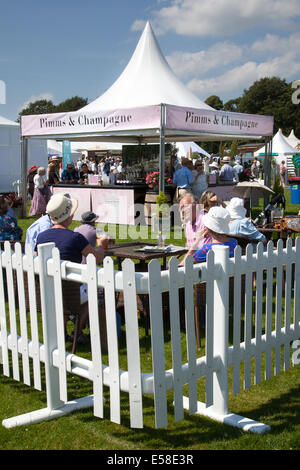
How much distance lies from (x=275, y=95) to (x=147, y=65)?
2540 inches

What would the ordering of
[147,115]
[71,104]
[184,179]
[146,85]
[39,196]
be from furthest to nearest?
[71,104] < [146,85] < [39,196] < [184,179] < [147,115]

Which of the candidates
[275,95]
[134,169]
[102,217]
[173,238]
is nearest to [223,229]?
→ [173,238]

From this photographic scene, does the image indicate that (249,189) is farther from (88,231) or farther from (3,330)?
(3,330)

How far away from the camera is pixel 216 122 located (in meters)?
11.9

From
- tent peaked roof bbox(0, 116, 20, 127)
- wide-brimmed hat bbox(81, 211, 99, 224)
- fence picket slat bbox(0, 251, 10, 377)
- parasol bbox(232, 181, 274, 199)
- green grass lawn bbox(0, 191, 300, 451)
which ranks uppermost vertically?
tent peaked roof bbox(0, 116, 20, 127)

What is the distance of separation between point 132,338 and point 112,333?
0.50 ft

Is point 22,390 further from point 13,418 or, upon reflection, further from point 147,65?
point 147,65

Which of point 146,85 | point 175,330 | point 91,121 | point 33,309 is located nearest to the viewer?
point 175,330

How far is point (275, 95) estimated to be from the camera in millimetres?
74000

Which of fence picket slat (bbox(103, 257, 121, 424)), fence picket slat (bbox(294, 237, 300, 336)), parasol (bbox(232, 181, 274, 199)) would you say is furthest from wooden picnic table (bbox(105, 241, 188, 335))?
parasol (bbox(232, 181, 274, 199))

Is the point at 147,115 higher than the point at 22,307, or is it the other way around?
the point at 147,115

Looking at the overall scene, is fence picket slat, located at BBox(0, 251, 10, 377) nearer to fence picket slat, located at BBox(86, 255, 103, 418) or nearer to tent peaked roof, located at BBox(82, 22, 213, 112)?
fence picket slat, located at BBox(86, 255, 103, 418)

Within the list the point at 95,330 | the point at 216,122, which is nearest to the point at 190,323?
the point at 95,330

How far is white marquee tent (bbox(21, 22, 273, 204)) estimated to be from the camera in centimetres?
1073
